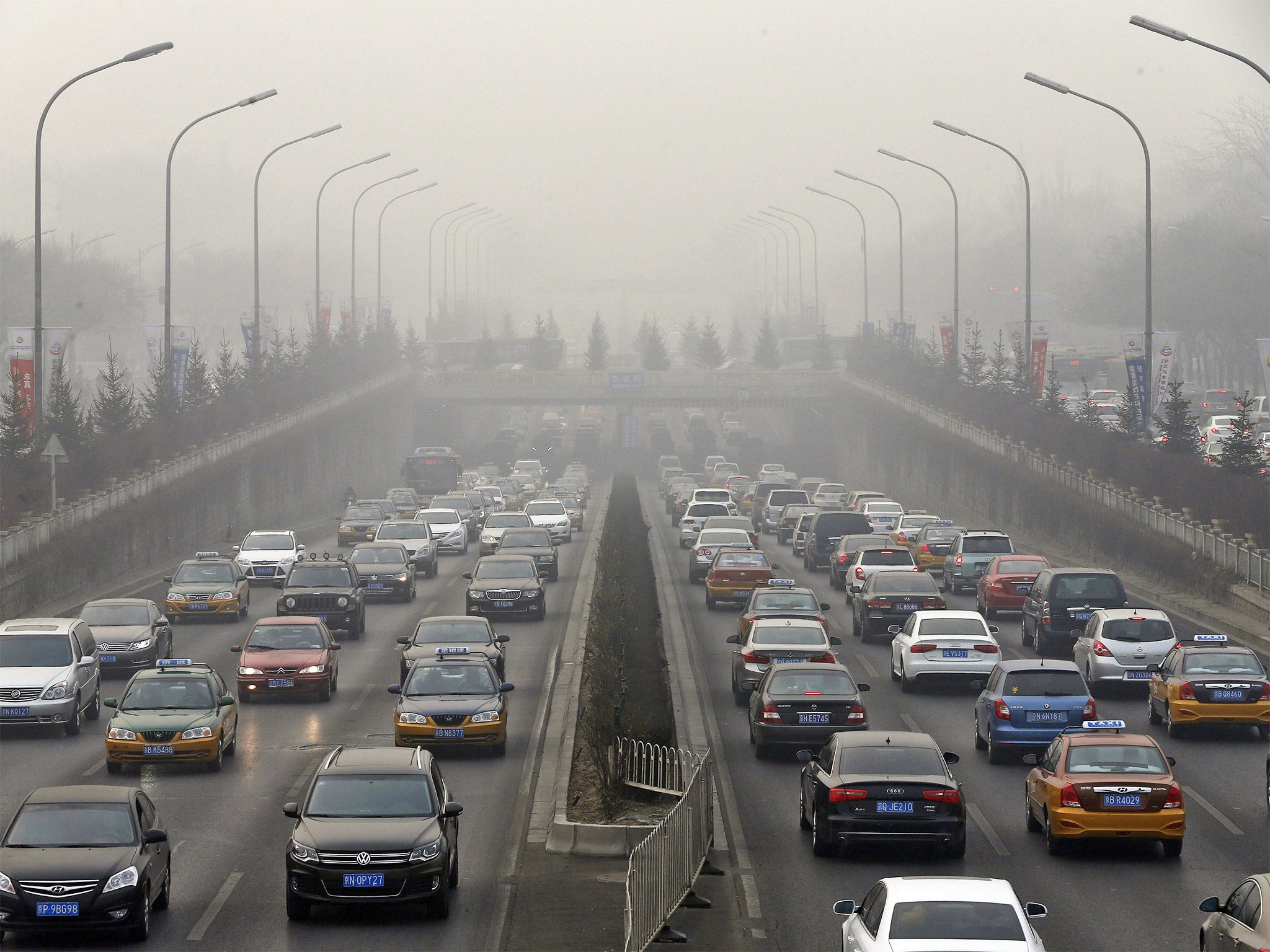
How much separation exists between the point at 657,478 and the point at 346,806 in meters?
105

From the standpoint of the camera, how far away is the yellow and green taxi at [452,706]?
24375 millimetres

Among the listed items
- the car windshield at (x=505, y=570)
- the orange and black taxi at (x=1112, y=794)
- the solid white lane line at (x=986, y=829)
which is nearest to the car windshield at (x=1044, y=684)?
the solid white lane line at (x=986, y=829)

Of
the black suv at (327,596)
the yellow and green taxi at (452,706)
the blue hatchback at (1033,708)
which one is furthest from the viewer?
the black suv at (327,596)

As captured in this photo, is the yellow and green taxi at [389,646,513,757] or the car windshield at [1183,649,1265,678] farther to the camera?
the car windshield at [1183,649,1265,678]

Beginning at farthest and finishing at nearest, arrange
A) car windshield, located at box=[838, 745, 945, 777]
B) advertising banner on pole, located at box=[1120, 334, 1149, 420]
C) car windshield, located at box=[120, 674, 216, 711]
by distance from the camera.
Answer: advertising banner on pole, located at box=[1120, 334, 1149, 420], car windshield, located at box=[120, 674, 216, 711], car windshield, located at box=[838, 745, 945, 777]

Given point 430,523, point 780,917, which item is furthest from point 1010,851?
point 430,523

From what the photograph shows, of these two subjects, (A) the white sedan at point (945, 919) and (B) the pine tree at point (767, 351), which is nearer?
(A) the white sedan at point (945, 919)

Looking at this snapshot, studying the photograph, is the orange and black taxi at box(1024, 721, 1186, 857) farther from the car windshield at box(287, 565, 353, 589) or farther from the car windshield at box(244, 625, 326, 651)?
the car windshield at box(287, 565, 353, 589)

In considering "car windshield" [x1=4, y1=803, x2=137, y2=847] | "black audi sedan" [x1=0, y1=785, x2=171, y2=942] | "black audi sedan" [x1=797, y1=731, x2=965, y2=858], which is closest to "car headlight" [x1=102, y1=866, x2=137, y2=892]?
"black audi sedan" [x1=0, y1=785, x2=171, y2=942]

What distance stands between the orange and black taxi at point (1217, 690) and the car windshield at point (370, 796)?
12.8m

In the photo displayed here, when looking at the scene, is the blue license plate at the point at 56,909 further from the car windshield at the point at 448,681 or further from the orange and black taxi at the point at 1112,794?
the car windshield at the point at 448,681

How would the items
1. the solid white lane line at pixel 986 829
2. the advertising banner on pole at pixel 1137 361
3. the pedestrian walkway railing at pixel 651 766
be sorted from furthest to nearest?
the advertising banner on pole at pixel 1137 361, the pedestrian walkway railing at pixel 651 766, the solid white lane line at pixel 986 829

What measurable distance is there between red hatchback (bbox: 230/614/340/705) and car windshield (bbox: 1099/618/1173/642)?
12707 millimetres

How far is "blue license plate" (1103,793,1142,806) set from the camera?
1802 cm
